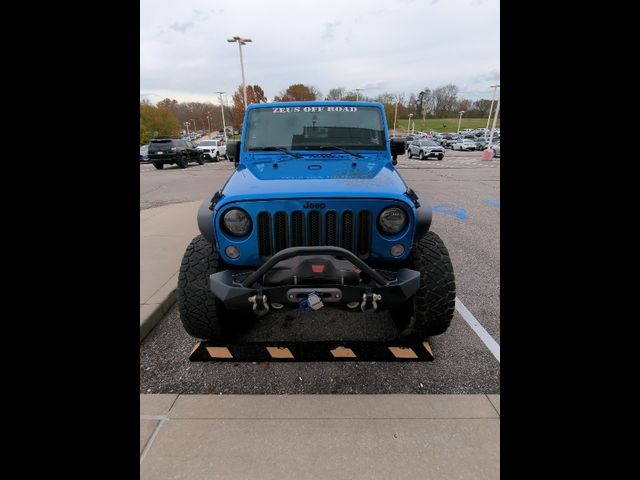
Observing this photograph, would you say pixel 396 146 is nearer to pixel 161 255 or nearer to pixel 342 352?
pixel 342 352

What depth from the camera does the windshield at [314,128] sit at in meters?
3.38

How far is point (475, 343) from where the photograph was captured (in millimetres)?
2799

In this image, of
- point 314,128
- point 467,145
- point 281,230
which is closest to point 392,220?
point 281,230

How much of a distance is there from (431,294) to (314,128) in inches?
79.9

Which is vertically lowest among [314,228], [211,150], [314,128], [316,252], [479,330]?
[479,330]

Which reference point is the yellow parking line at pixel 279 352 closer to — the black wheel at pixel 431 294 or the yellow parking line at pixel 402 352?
the yellow parking line at pixel 402 352

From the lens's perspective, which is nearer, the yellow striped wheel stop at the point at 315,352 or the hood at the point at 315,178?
the hood at the point at 315,178

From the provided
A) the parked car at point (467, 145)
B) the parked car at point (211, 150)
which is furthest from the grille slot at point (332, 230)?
the parked car at point (467, 145)

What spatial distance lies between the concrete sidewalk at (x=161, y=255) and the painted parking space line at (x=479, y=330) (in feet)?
9.67

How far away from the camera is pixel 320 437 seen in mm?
1911

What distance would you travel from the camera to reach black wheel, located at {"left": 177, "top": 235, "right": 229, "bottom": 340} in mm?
2447

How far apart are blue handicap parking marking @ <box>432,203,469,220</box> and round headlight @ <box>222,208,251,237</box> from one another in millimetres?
6144
